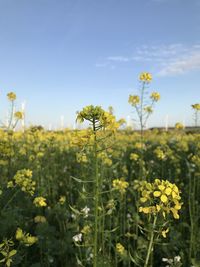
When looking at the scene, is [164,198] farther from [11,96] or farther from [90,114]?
[11,96]

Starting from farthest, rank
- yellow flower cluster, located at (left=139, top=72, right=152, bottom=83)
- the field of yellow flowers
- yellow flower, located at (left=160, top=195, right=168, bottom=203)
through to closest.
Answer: yellow flower cluster, located at (left=139, top=72, right=152, bottom=83) < the field of yellow flowers < yellow flower, located at (left=160, top=195, right=168, bottom=203)

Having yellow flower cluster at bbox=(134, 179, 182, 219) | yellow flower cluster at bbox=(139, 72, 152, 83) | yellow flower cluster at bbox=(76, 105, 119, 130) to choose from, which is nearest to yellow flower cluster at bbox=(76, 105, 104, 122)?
yellow flower cluster at bbox=(76, 105, 119, 130)

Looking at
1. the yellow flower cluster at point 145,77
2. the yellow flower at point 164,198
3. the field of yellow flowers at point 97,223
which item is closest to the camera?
the yellow flower at point 164,198

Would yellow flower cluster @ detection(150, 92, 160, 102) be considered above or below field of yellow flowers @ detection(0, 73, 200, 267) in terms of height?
above

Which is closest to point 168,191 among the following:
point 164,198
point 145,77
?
point 164,198

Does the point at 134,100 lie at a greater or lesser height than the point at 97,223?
greater

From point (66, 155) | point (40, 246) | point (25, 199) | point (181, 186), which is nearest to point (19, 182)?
point (40, 246)

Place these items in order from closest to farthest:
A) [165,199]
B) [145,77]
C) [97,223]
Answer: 1. [165,199]
2. [97,223]
3. [145,77]

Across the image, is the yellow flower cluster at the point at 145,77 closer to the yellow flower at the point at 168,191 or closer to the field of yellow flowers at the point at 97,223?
the field of yellow flowers at the point at 97,223

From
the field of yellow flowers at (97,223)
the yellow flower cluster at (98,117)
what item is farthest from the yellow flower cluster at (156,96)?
the yellow flower cluster at (98,117)

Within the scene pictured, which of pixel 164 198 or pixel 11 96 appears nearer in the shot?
pixel 164 198

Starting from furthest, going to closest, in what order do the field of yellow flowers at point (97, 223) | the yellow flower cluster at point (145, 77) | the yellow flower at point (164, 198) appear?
the yellow flower cluster at point (145, 77) → the field of yellow flowers at point (97, 223) → the yellow flower at point (164, 198)

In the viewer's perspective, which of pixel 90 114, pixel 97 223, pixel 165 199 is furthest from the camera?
pixel 97 223

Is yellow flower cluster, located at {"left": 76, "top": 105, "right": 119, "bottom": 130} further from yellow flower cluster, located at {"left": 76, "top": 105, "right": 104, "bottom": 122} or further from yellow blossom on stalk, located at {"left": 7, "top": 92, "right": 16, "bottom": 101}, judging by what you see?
yellow blossom on stalk, located at {"left": 7, "top": 92, "right": 16, "bottom": 101}
